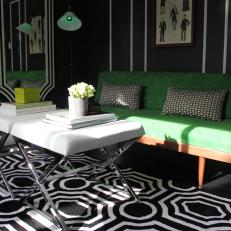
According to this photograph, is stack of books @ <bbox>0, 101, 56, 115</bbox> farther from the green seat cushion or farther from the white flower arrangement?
the green seat cushion

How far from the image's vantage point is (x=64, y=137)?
6.07 ft

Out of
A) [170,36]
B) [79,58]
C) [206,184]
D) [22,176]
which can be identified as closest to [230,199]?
[206,184]

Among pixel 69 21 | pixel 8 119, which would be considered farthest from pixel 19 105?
pixel 69 21

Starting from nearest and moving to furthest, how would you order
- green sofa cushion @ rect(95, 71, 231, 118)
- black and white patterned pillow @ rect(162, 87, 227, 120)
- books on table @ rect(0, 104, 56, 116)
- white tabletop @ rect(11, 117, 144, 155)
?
white tabletop @ rect(11, 117, 144, 155) < books on table @ rect(0, 104, 56, 116) < black and white patterned pillow @ rect(162, 87, 227, 120) < green sofa cushion @ rect(95, 71, 231, 118)

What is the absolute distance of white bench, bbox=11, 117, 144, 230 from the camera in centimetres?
185

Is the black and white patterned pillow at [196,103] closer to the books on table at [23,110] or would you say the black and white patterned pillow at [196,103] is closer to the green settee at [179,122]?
the green settee at [179,122]

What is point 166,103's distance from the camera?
330 cm

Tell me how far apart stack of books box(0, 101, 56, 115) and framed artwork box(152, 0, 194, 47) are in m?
1.69

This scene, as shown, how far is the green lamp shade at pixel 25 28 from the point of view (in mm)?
3967

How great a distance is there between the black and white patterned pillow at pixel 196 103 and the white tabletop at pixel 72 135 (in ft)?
3.18

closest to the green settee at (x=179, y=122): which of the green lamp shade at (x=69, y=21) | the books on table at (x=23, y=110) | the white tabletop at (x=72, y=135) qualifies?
the white tabletop at (x=72, y=135)

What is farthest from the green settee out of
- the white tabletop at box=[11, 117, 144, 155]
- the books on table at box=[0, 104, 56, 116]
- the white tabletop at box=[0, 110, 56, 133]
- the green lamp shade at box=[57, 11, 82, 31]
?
the white tabletop at box=[0, 110, 56, 133]

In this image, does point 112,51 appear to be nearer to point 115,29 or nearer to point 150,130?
point 115,29

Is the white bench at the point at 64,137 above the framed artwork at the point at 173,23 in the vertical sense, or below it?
below
